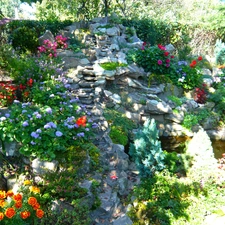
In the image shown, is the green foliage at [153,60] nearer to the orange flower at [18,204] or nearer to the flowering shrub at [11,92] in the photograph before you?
the flowering shrub at [11,92]

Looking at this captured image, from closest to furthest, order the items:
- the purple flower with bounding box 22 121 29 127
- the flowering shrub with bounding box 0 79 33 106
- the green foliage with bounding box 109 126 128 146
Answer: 1. the purple flower with bounding box 22 121 29 127
2. the flowering shrub with bounding box 0 79 33 106
3. the green foliage with bounding box 109 126 128 146

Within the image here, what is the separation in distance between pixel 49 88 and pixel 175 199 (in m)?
3.82

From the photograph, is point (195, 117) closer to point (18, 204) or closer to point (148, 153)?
point (148, 153)

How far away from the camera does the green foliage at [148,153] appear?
16.5 feet

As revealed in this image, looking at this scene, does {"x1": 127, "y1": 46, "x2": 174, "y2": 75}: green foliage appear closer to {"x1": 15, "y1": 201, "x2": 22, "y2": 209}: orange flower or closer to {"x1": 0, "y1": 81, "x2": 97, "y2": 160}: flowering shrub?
{"x1": 0, "y1": 81, "x2": 97, "y2": 160}: flowering shrub

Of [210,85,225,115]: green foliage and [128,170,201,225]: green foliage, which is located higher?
[128,170,201,225]: green foliage

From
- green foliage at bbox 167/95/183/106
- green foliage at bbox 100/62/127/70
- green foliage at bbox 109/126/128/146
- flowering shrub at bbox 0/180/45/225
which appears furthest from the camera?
green foliage at bbox 167/95/183/106

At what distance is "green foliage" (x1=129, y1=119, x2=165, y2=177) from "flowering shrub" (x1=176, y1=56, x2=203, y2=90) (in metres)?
5.29

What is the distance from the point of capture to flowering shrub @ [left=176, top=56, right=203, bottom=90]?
10.0 metres

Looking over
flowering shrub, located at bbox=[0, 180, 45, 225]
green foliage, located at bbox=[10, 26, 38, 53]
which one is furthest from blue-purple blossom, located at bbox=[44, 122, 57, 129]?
green foliage, located at bbox=[10, 26, 38, 53]

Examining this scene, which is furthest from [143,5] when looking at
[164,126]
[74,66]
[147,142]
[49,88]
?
[147,142]

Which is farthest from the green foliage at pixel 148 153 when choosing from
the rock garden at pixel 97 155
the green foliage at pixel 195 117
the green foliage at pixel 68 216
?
the green foliage at pixel 195 117

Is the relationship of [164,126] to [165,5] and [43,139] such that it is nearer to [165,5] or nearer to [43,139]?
[43,139]

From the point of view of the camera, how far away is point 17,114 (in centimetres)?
470
